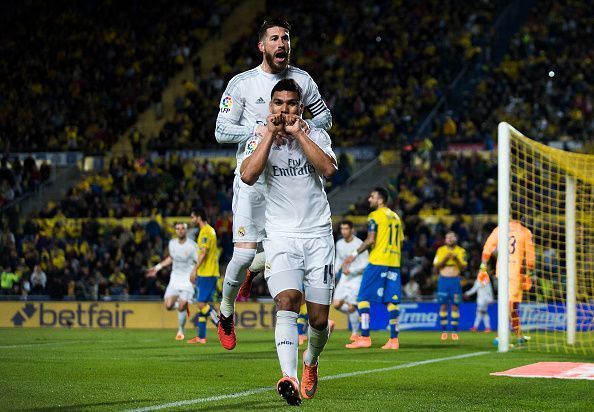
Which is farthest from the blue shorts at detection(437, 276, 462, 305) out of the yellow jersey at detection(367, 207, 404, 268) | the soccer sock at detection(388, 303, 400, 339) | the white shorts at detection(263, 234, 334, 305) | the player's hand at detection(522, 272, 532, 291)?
the white shorts at detection(263, 234, 334, 305)

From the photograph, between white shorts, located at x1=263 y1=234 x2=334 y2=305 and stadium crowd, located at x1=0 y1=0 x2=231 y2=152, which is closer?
white shorts, located at x1=263 y1=234 x2=334 y2=305

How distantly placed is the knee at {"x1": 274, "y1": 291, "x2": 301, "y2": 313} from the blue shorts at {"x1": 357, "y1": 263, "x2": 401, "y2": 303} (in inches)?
329

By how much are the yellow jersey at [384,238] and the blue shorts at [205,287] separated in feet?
10.5

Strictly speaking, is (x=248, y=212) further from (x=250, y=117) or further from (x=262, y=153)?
(x=262, y=153)

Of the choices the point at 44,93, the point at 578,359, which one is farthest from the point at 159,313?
the point at 44,93

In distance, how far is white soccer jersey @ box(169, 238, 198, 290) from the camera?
1834cm

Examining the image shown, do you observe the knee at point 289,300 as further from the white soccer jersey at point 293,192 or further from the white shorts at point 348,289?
the white shorts at point 348,289

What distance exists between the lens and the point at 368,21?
3834 cm

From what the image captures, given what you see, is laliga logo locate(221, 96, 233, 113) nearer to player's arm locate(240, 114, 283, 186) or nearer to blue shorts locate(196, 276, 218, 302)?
player's arm locate(240, 114, 283, 186)

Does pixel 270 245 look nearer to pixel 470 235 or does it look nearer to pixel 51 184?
pixel 470 235

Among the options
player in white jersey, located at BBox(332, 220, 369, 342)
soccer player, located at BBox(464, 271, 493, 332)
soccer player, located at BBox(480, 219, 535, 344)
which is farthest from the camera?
soccer player, located at BBox(464, 271, 493, 332)

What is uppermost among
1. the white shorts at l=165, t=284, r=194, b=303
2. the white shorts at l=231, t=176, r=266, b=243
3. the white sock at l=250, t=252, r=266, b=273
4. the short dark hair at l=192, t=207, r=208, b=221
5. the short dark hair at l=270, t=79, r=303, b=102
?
the short dark hair at l=270, t=79, r=303, b=102

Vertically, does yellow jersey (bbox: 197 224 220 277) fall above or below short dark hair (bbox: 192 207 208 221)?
below

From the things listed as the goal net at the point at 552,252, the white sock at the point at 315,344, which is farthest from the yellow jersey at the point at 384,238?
the white sock at the point at 315,344
